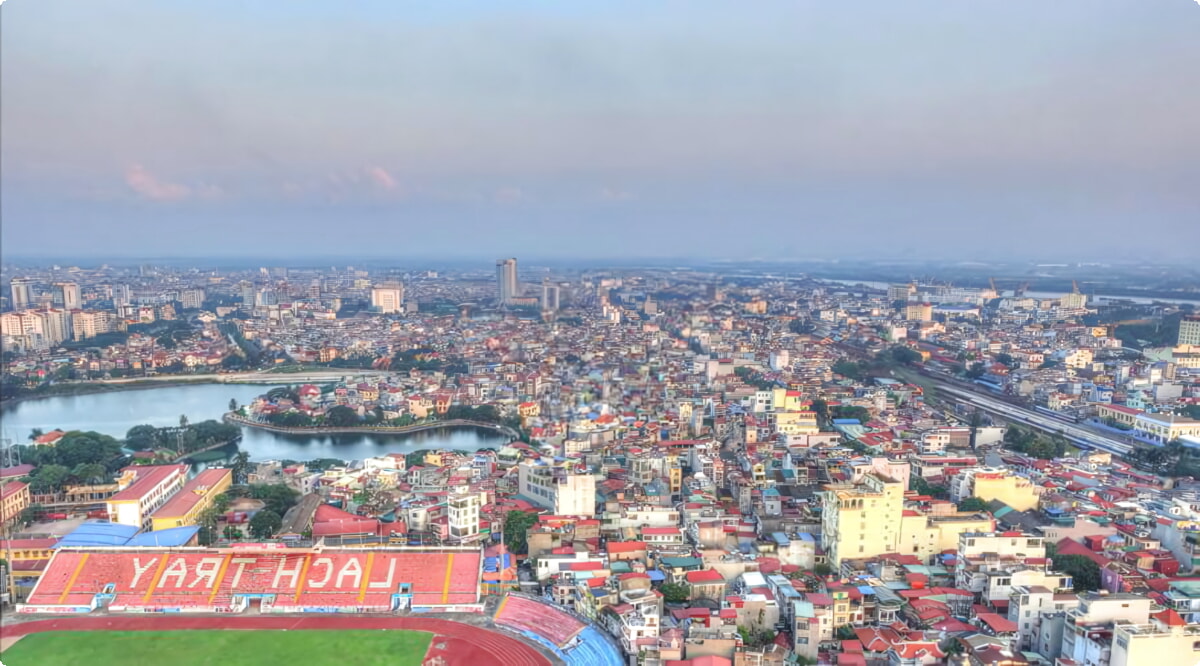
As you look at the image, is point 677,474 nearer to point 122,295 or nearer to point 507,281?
point 507,281

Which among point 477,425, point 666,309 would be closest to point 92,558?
point 477,425

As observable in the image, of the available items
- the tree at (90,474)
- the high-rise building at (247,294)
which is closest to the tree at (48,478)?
the tree at (90,474)

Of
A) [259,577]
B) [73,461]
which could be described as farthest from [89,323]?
[259,577]

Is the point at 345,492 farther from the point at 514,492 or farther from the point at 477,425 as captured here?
the point at 477,425

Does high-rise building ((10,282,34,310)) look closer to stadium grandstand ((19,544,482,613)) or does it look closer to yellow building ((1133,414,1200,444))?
stadium grandstand ((19,544,482,613))

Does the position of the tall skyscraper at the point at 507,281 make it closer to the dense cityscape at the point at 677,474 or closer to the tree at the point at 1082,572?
the dense cityscape at the point at 677,474

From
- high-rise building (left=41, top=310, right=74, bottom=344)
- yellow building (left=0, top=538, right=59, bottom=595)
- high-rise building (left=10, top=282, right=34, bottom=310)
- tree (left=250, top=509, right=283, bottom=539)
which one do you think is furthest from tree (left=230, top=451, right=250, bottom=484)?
high-rise building (left=41, top=310, right=74, bottom=344)
